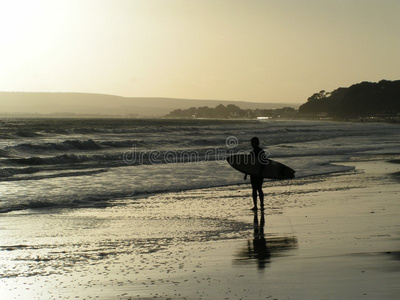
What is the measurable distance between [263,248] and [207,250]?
871mm

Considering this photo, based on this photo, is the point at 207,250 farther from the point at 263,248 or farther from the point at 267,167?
the point at 267,167

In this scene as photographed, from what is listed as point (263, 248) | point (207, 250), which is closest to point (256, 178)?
point (263, 248)

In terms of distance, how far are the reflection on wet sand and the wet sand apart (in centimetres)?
2

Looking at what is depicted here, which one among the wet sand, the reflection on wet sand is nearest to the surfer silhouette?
the wet sand

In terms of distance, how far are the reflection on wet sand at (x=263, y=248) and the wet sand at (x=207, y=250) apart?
16mm

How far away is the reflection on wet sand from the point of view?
8.55 meters

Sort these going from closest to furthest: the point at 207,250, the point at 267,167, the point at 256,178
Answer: the point at 207,250 → the point at 256,178 → the point at 267,167

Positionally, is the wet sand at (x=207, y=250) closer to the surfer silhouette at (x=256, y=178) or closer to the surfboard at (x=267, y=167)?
the surfer silhouette at (x=256, y=178)

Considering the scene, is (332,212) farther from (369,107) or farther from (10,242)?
(369,107)

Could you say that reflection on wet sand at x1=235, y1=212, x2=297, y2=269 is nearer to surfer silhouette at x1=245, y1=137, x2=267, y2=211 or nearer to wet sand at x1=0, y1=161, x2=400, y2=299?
wet sand at x1=0, y1=161, x2=400, y2=299

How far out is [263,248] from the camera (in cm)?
941

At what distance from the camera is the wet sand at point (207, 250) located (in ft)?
23.3

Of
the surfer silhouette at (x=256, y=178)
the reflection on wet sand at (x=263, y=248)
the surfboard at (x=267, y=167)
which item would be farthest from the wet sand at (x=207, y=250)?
the surfboard at (x=267, y=167)

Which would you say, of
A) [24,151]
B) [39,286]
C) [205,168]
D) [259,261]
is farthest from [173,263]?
[24,151]
